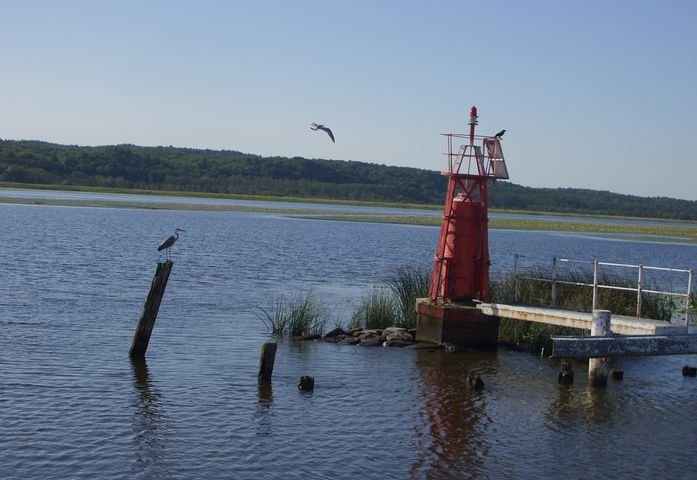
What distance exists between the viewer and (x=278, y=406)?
15.6m

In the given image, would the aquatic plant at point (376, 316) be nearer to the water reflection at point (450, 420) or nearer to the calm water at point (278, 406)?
the calm water at point (278, 406)

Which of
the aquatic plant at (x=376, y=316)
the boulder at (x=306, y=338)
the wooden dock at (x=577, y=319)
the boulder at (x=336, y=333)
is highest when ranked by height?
the wooden dock at (x=577, y=319)

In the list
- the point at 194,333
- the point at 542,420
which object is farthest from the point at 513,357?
the point at 194,333

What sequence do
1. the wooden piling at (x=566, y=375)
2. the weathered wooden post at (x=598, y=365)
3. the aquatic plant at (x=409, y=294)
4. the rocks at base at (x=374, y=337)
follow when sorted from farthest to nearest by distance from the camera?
the aquatic plant at (x=409, y=294) < the rocks at base at (x=374, y=337) < the wooden piling at (x=566, y=375) < the weathered wooden post at (x=598, y=365)

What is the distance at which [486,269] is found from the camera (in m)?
21.4

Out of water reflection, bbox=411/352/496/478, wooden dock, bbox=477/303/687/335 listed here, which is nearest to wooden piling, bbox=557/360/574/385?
wooden dock, bbox=477/303/687/335

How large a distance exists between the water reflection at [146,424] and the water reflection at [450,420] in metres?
3.41

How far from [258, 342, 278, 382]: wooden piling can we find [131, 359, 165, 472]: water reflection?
1.92m

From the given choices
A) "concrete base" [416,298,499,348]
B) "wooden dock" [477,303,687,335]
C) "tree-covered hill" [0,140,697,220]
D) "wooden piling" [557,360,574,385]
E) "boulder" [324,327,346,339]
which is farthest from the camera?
"tree-covered hill" [0,140,697,220]

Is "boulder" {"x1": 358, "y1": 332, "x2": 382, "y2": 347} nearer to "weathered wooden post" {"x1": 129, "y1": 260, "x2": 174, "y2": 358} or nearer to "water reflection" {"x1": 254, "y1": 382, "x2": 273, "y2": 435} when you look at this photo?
"water reflection" {"x1": 254, "y1": 382, "x2": 273, "y2": 435}

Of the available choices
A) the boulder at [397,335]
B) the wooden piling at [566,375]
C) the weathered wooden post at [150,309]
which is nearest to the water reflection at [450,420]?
the boulder at [397,335]

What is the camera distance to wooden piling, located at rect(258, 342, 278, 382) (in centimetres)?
1714

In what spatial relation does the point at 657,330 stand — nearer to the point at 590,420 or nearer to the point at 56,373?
the point at 590,420

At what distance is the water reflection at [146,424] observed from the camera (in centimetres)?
1276
